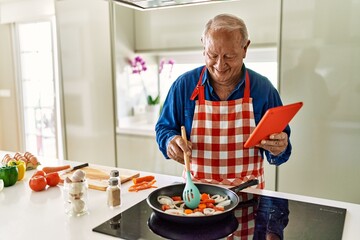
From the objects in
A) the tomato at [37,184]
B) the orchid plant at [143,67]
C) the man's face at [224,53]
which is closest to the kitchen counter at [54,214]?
the tomato at [37,184]

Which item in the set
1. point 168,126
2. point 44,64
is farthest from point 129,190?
point 44,64

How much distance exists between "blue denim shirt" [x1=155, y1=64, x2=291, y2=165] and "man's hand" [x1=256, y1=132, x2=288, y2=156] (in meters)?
0.18

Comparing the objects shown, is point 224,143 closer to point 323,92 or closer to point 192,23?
point 323,92

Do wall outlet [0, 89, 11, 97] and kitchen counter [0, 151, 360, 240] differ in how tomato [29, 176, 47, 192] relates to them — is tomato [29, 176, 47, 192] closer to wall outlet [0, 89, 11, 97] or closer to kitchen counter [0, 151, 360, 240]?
kitchen counter [0, 151, 360, 240]

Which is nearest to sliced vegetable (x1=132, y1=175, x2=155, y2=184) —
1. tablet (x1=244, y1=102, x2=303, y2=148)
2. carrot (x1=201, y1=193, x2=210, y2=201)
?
carrot (x1=201, y1=193, x2=210, y2=201)

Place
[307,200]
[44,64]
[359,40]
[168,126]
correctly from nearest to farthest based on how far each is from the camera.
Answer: [307,200] < [168,126] < [359,40] < [44,64]

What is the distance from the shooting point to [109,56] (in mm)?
2771

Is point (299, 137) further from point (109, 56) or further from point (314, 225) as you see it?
point (109, 56)

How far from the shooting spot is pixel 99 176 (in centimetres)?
145

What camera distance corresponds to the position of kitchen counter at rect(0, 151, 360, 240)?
3.20 ft

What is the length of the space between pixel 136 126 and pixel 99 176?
1.41 meters

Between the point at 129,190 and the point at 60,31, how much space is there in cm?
209

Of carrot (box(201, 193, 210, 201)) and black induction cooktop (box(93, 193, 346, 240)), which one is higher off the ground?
carrot (box(201, 193, 210, 201))

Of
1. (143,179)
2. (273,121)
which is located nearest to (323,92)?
(273,121)
